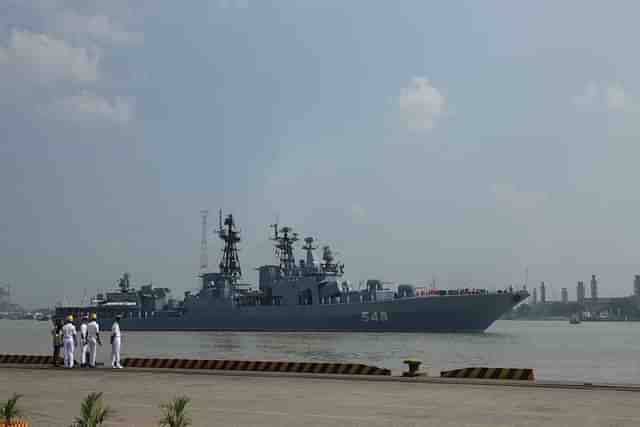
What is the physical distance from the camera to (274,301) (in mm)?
74812

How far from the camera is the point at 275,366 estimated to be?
1905 cm

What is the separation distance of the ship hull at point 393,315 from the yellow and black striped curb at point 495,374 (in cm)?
4749

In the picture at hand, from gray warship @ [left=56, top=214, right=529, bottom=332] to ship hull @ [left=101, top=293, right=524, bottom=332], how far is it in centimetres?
8

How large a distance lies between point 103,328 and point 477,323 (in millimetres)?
44997

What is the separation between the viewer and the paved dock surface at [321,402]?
34.6ft

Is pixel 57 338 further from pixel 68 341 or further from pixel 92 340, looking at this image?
pixel 92 340

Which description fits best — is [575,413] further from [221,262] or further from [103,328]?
[103,328]

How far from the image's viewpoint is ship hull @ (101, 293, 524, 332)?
64.3 meters

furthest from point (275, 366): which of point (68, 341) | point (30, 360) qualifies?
point (30, 360)

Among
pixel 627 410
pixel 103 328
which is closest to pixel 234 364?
pixel 627 410

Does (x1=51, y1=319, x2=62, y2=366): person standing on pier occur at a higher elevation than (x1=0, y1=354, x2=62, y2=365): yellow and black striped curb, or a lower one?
higher

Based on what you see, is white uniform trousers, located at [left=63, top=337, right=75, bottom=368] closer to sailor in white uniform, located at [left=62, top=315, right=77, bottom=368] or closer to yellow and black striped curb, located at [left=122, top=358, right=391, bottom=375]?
sailor in white uniform, located at [left=62, top=315, right=77, bottom=368]

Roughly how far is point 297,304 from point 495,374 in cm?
5598

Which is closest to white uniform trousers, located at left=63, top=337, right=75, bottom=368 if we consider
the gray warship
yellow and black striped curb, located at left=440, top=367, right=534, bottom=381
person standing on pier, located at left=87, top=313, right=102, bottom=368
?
person standing on pier, located at left=87, top=313, right=102, bottom=368
